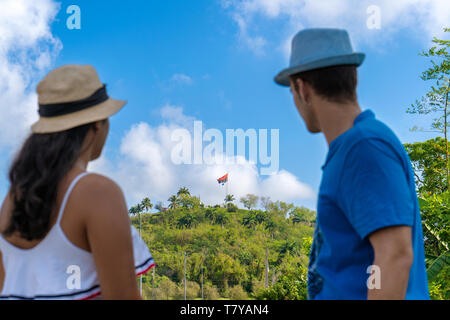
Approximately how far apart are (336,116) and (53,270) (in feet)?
3.03

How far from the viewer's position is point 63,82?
1.45 meters

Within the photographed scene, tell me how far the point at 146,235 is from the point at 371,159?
6388cm

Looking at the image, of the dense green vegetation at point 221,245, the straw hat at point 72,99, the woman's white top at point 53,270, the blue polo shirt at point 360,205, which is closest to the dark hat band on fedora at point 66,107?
the straw hat at point 72,99

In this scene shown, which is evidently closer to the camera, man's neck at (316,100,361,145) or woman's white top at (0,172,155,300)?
woman's white top at (0,172,155,300)

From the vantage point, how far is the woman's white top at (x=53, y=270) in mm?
1261

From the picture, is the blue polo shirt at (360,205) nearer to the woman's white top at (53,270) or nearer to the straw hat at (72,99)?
the woman's white top at (53,270)

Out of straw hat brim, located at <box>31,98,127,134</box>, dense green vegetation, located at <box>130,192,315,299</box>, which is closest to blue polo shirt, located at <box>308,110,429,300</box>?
straw hat brim, located at <box>31,98,127,134</box>

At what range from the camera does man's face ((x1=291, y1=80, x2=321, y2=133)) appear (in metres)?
1.45

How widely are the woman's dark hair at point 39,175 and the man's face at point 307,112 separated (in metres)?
0.65

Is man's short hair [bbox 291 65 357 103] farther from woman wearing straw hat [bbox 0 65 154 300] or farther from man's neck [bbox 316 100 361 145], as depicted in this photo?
woman wearing straw hat [bbox 0 65 154 300]

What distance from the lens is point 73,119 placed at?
1378 millimetres

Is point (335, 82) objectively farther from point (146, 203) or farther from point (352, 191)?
point (146, 203)

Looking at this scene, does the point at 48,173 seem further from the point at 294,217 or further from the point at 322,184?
the point at 294,217
